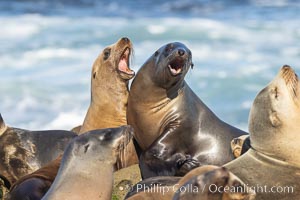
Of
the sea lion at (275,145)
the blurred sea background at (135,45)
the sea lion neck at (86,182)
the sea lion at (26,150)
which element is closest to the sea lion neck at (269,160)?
the sea lion at (275,145)

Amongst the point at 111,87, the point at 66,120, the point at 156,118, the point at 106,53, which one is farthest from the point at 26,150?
the point at 66,120

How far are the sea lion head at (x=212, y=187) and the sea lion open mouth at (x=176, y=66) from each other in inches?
135

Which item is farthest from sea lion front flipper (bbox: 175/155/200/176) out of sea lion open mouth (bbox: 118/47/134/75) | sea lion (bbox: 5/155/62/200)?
sea lion open mouth (bbox: 118/47/134/75)

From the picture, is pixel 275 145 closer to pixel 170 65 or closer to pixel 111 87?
pixel 170 65

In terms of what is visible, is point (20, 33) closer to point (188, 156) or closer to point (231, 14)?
point (231, 14)

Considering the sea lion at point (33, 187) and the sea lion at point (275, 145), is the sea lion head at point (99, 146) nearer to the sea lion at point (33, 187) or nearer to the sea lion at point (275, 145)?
the sea lion at point (275, 145)

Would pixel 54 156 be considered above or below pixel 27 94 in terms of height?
above

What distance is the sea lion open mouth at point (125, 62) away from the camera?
1080 cm

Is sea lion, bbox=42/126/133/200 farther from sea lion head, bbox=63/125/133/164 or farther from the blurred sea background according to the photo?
the blurred sea background

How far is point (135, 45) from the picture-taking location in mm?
31953

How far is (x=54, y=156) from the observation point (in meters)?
10.9

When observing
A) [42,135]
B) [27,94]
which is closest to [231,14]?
[27,94]

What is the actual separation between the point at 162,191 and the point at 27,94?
777 inches

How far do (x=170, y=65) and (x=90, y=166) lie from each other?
2550 mm
